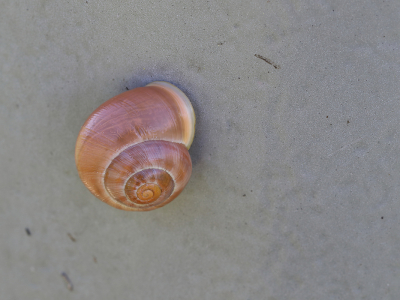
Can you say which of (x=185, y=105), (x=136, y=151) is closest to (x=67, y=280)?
(x=136, y=151)

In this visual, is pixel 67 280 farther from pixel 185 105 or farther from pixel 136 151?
pixel 185 105

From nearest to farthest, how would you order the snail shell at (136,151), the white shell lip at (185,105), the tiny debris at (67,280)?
1. the snail shell at (136,151)
2. the white shell lip at (185,105)
3. the tiny debris at (67,280)

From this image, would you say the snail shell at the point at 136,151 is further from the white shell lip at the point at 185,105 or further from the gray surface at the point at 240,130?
the gray surface at the point at 240,130

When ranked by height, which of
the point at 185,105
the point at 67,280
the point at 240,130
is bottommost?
the point at 67,280

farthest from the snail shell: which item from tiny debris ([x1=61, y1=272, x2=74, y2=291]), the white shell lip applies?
tiny debris ([x1=61, y1=272, x2=74, y2=291])

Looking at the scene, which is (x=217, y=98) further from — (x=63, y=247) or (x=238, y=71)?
(x=63, y=247)

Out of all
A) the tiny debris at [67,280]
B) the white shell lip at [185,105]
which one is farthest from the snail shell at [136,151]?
the tiny debris at [67,280]

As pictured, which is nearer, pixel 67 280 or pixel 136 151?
pixel 136 151
